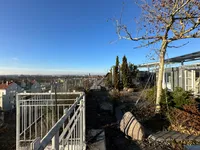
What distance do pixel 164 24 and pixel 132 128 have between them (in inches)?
153

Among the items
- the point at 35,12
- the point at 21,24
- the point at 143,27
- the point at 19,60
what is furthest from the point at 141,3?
the point at 19,60

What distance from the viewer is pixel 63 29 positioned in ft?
49.5

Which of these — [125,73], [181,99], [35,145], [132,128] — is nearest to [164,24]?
[181,99]

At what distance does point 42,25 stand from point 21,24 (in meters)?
1.64

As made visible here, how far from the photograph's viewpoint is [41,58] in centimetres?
2053

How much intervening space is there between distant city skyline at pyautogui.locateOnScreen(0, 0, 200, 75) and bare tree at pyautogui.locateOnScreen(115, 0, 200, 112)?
365 millimetres

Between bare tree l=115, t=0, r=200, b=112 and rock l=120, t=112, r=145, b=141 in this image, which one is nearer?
rock l=120, t=112, r=145, b=141

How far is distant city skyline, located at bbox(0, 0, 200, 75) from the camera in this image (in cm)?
827

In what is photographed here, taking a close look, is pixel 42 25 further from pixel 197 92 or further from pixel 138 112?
pixel 197 92

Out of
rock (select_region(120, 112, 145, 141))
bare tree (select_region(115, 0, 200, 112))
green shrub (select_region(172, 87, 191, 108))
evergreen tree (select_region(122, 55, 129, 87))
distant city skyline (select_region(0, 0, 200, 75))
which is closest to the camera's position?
rock (select_region(120, 112, 145, 141))

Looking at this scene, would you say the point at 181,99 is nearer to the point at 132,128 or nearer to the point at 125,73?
the point at 132,128

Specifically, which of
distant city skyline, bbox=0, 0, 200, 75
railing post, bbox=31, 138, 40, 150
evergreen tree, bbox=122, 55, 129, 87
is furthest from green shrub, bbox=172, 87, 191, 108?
evergreen tree, bbox=122, 55, 129, 87

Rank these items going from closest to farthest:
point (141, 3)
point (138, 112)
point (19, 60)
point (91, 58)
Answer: point (138, 112) → point (141, 3) → point (19, 60) → point (91, 58)

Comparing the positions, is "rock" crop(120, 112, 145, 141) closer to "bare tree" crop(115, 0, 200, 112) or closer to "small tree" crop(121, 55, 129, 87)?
"bare tree" crop(115, 0, 200, 112)
